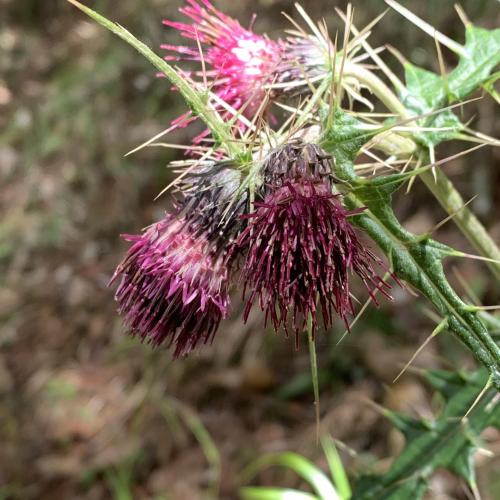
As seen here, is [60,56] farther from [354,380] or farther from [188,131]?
[354,380]

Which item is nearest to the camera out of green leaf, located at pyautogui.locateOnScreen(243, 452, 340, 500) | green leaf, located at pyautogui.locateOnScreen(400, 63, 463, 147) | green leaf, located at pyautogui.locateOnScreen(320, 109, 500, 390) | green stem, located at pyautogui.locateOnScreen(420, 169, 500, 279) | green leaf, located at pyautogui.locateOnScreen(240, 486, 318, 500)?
green leaf, located at pyautogui.locateOnScreen(320, 109, 500, 390)

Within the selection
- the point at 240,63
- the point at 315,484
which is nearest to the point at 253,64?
the point at 240,63

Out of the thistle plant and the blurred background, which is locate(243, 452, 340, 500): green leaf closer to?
the blurred background

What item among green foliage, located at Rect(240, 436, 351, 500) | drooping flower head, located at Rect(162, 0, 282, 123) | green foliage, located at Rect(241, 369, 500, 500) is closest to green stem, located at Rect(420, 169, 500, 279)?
green foliage, located at Rect(241, 369, 500, 500)

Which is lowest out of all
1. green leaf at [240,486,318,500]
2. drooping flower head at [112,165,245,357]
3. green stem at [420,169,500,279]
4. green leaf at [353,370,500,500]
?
green leaf at [240,486,318,500]

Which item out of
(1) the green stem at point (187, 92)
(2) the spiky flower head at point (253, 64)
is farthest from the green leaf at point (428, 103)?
(1) the green stem at point (187, 92)

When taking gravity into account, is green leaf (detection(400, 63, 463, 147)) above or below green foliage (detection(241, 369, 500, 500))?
above
